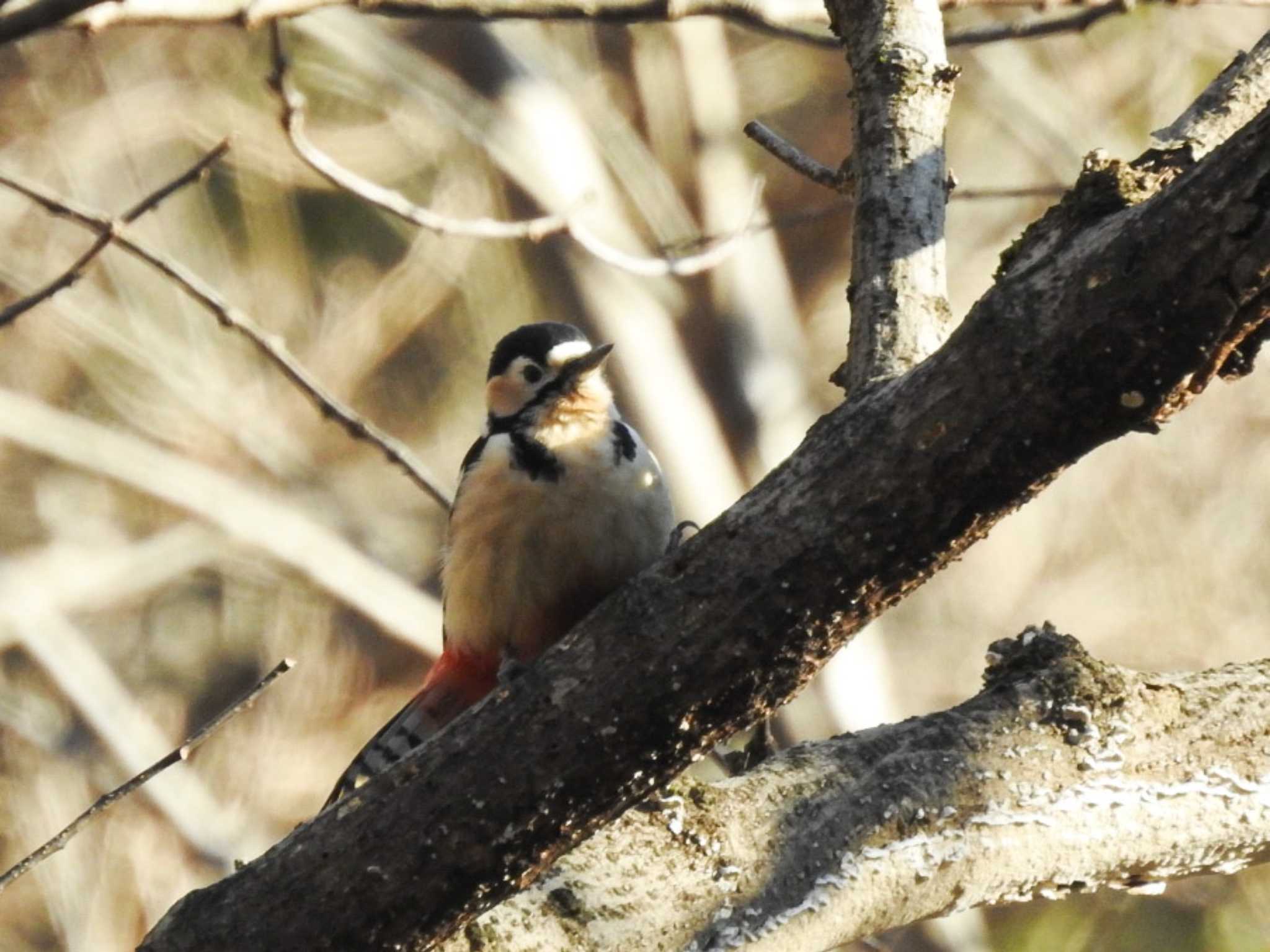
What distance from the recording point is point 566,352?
11.8ft

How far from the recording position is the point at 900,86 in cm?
279

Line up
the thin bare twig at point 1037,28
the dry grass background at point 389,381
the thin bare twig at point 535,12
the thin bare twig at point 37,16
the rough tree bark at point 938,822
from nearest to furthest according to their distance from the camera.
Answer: the thin bare twig at point 37,16, the rough tree bark at point 938,822, the thin bare twig at point 535,12, the thin bare twig at point 1037,28, the dry grass background at point 389,381

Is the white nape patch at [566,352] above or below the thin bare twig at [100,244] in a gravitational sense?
above

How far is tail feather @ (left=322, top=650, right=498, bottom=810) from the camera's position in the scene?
3375 mm

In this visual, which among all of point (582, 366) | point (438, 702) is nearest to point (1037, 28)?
point (582, 366)

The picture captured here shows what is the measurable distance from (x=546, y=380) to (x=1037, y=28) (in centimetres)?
120

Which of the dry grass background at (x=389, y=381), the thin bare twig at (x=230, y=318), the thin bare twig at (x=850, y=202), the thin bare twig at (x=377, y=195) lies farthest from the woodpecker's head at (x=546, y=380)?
the dry grass background at (x=389, y=381)

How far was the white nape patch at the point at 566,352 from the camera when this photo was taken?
140 inches

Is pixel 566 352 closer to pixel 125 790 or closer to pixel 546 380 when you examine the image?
pixel 546 380

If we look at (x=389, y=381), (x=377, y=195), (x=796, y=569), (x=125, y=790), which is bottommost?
(x=796, y=569)

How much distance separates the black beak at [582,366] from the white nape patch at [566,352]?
0.03 meters

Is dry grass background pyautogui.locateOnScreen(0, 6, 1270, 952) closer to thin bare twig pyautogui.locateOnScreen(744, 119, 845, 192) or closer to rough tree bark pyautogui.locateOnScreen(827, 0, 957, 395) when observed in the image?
thin bare twig pyautogui.locateOnScreen(744, 119, 845, 192)

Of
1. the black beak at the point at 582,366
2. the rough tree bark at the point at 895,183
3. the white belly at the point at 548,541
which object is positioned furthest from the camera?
the black beak at the point at 582,366

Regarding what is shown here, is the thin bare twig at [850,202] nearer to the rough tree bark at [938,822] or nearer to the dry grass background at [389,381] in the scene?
the rough tree bark at [938,822]
